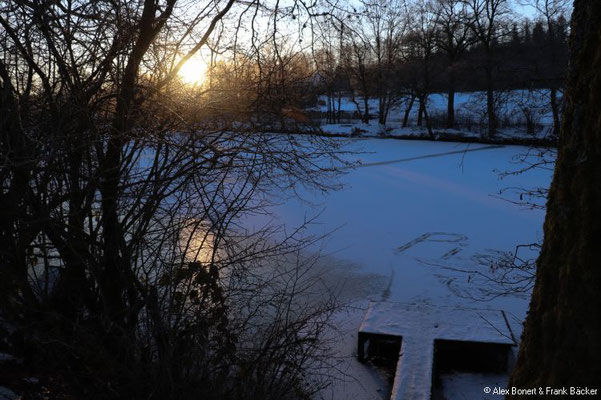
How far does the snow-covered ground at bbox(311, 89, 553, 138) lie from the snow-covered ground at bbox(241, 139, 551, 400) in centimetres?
71

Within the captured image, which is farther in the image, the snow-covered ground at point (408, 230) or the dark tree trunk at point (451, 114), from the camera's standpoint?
the dark tree trunk at point (451, 114)

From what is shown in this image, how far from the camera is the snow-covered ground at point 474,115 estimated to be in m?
5.12

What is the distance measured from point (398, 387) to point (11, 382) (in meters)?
2.96

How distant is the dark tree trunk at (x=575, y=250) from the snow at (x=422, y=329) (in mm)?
2916

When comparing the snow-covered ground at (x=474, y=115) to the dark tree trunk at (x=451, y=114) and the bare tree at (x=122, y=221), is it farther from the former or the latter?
the bare tree at (x=122, y=221)

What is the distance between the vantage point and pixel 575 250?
1.74m

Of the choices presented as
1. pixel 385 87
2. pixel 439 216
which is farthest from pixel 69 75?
pixel 385 87

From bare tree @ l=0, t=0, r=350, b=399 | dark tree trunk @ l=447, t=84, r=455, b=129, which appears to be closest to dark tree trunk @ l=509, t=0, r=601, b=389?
bare tree @ l=0, t=0, r=350, b=399

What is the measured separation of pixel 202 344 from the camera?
3.69 meters

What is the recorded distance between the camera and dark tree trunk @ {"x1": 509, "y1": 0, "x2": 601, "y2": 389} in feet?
5.45

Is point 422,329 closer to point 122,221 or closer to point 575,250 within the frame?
point 122,221

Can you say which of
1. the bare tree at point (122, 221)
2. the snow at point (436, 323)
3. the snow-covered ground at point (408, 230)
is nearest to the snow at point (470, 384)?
the snow-covered ground at point (408, 230)

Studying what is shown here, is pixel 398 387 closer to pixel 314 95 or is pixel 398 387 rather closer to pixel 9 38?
pixel 314 95

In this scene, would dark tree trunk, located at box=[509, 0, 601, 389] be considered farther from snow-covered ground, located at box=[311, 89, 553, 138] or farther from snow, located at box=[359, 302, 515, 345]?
snow, located at box=[359, 302, 515, 345]
